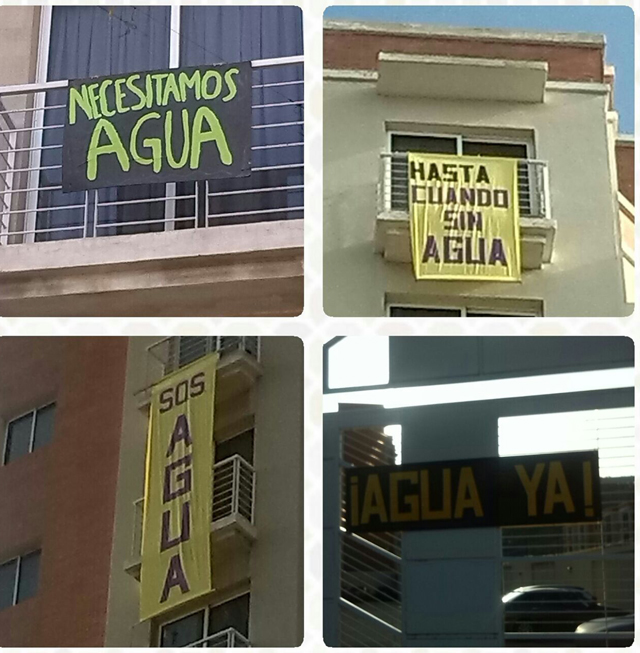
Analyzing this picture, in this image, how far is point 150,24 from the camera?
250 centimetres

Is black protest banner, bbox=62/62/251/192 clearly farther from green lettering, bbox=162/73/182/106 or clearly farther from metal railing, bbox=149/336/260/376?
metal railing, bbox=149/336/260/376

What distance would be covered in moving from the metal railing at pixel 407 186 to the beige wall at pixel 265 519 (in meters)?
0.42

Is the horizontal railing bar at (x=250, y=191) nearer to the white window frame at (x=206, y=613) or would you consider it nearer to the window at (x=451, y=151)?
the window at (x=451, y=151)

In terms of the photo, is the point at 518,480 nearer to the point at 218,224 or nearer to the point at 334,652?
the point at 334,652

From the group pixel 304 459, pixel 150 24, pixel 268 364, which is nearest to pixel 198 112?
pixel 150 24

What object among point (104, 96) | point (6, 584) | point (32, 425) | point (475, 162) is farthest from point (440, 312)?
point (6, 584)

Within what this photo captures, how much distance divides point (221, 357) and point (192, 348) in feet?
0.22

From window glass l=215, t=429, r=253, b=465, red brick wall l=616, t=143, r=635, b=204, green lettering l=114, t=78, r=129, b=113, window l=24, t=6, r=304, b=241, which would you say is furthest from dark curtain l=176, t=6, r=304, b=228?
red brick wall l=616, t=143, r=635, b=204

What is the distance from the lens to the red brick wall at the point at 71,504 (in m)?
2.41

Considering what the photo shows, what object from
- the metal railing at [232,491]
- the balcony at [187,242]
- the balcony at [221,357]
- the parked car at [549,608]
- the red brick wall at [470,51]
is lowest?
the parked car at [549,608]

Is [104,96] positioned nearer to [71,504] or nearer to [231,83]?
[231,83]

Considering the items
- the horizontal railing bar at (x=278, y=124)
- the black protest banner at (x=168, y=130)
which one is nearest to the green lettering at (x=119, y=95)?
the black protest banner at (x=168, y=130)

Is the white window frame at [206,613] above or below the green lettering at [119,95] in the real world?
below

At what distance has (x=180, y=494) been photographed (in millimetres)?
2232
